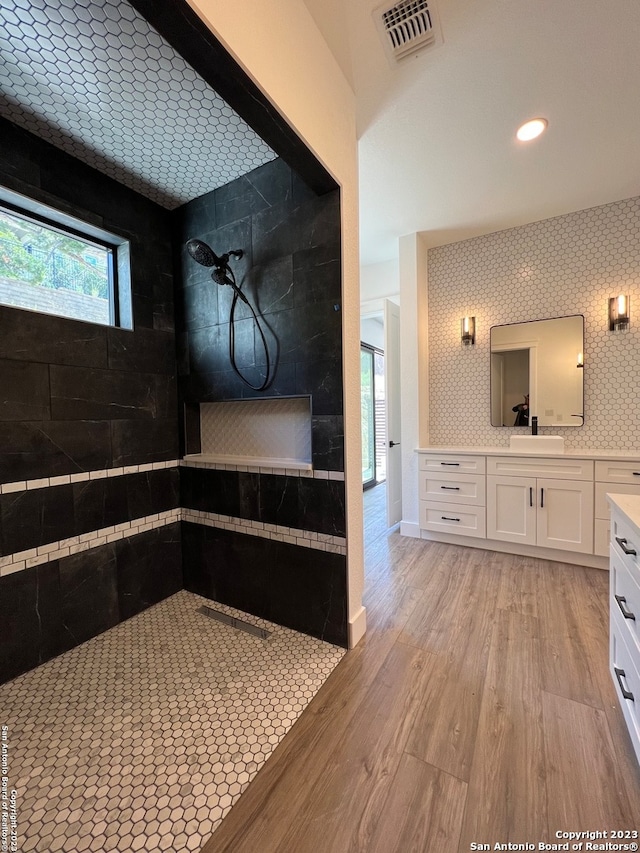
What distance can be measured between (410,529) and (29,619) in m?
2.87

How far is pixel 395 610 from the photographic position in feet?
6.75

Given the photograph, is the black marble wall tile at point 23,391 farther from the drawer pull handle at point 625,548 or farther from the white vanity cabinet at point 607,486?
the white vanity cabinet at point 607,486

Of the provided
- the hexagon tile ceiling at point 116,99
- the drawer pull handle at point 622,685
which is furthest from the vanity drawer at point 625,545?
the hexagon tile ceiling at point 116,99

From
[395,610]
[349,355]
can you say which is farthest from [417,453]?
[349,355]

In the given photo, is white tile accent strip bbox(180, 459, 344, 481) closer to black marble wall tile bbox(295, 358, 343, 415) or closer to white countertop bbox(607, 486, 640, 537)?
black marble wall tile bbox(295, 358, 343, 415)

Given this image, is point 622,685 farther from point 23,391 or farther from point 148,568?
point 23,391

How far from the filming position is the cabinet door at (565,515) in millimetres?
2510

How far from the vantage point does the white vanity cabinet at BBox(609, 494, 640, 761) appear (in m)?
1.06

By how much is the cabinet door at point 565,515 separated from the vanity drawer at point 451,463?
473mm

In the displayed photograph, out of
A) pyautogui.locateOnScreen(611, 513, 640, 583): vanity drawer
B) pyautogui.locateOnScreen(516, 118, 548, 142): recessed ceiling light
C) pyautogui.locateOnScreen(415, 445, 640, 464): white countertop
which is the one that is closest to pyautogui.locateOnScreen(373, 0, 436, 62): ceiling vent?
pyautogui.locateOnScreen(516, 118, 548, 142): recessed ceiling light

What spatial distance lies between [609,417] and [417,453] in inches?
62.0

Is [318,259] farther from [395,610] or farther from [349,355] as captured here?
[395,610]

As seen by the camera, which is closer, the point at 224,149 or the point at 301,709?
the point at 301,709

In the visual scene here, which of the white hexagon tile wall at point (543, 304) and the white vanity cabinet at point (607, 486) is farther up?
the white hexagon tile wall at point (543, 304)
